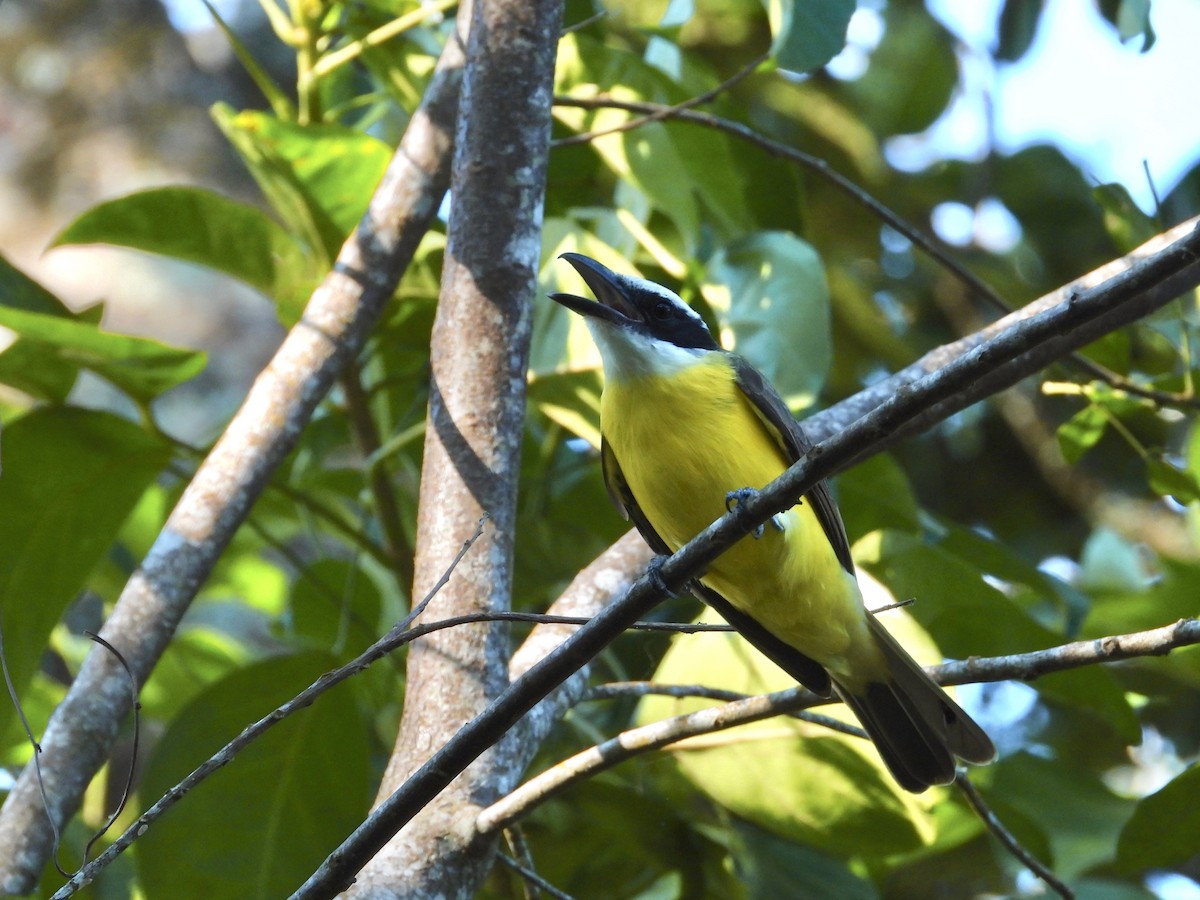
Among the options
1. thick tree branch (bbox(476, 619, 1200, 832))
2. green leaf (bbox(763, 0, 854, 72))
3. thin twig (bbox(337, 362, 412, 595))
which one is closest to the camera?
thick tree branch (bbox(476, 619, 1200, 832))

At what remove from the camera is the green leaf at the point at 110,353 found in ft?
8.29

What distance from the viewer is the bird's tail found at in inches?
98.7

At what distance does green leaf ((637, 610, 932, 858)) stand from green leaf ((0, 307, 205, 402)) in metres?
1.28

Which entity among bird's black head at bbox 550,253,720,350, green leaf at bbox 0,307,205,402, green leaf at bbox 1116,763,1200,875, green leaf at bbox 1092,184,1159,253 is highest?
Answer: green leaf at bbox 0,307,205,402

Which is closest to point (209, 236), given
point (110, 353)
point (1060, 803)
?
point (110, 353)

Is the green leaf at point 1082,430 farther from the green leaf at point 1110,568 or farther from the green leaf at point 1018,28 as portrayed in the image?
the green leaf at point 1018,28

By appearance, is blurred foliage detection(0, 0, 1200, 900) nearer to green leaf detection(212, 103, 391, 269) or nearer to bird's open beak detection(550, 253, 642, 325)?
green leaf detection(212, 103, 391, 269)

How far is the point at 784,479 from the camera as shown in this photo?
153 centimetres

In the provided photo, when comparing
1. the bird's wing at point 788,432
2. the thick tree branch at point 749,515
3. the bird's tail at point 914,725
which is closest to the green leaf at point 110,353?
the bird's wing at point 788,432

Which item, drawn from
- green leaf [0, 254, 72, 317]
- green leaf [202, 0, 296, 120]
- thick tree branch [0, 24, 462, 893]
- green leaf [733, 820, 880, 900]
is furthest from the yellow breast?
green leaf [0, 254, 72, 317]

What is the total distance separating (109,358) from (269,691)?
0.83m

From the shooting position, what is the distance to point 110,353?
2.67 metres

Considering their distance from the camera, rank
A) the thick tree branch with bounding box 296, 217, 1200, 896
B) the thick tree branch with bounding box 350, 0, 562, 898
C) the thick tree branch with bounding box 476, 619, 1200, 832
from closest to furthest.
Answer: the thick tree branch with bounding box 296, 217, 1200, 896 → the thick tree branch with bounding box 476, 619, 1200, 832 → the thick tree branch with bounding box 350, 0, 562, 898

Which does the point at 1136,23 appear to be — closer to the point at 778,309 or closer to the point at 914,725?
the point at 778,309
